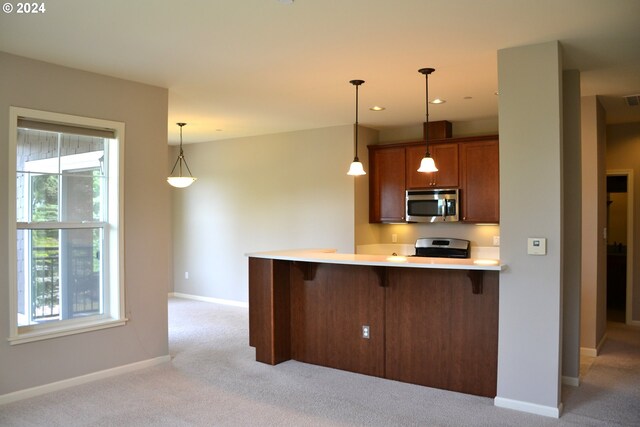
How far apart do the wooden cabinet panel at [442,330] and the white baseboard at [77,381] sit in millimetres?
2155

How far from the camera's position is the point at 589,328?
4875 millimetres

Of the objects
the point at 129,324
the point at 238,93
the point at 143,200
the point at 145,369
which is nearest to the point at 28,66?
the point at 143,200

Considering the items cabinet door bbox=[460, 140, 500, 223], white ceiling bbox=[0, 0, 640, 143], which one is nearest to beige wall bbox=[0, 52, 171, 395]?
white ceiling bbox=[0, 0, 640, 143]

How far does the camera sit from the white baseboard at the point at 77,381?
3.68m

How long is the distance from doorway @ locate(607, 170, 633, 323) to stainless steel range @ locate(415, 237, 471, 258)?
206 cm

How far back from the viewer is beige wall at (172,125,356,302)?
6664 mm

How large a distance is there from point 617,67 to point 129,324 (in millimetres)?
4645

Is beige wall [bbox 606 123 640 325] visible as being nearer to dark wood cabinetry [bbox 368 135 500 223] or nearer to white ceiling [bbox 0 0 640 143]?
white ceiling [bbox 0 0 640 143]

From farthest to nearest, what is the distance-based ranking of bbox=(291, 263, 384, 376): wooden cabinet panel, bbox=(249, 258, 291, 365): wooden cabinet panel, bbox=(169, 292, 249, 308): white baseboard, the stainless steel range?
bbox=(169, 292, 249, 308): white baseboard → the stainless steel range → bbox=(249, 258, 291, 365): wooden cabinet panel → bbox=(291, 263, 384, 376): wooden cabinet panel

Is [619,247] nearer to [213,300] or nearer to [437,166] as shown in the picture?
[437,166]

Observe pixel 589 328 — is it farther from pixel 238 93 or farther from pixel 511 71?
pixel 238 93

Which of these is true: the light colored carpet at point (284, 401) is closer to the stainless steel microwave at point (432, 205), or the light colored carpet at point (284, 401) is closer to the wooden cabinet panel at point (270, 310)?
the wooden cabinet panel at point (270, 310)

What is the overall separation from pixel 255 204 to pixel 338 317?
3442 millimetres

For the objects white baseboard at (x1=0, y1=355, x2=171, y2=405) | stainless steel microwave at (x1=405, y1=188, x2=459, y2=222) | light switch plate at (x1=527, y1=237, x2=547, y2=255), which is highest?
stainless steel microwave at (x1=405, y1=188, x2=459, y2=222)
